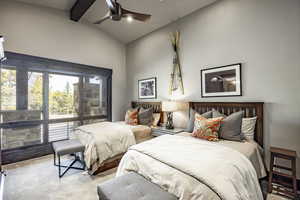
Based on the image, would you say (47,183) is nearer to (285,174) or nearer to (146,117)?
(146,117)

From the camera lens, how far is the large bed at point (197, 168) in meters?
1.21

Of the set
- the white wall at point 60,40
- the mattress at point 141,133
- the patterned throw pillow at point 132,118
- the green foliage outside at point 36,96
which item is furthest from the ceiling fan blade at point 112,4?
the green foliage outside at point 36,96

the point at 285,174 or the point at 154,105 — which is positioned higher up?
the point at 154,105

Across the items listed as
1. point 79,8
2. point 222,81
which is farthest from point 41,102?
point 222,81

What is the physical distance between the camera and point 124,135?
124 inches

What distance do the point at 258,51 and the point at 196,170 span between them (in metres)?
2.44

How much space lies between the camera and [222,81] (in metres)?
3.00

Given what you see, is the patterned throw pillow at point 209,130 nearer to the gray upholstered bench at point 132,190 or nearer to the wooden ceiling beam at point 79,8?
the gray upholstered bench at point 132,190

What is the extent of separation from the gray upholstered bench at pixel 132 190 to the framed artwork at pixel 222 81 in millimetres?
2343

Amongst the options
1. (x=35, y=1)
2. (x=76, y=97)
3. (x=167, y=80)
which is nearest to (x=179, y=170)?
(x=167, y=80)

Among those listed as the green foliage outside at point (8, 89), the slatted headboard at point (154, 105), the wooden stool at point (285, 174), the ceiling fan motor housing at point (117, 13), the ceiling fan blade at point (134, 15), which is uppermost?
the ceiling fan blade at point (134, 15)

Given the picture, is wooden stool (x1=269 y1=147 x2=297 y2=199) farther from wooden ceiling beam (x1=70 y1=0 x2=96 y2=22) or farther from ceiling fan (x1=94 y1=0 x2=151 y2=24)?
wooden ceiling beam (x1=70 y1=0 x2=96 y2=22)

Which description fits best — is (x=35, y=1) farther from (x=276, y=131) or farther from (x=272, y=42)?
(x=276, y=131)

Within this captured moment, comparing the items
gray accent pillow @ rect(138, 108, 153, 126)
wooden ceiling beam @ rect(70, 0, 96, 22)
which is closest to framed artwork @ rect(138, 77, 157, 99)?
gray accent pillow @ rect(138, 108, 153, 126)
